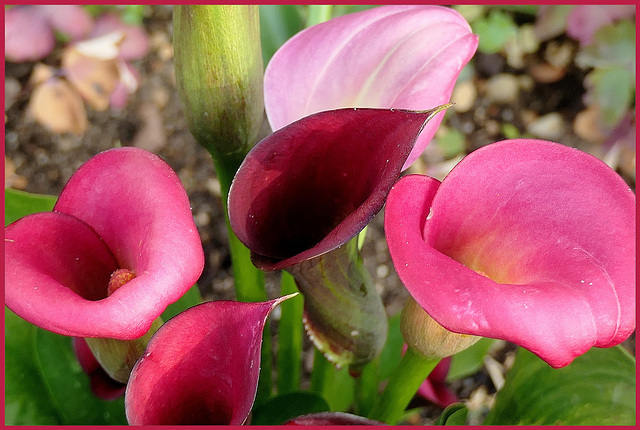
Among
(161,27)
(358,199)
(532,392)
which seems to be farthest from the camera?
(161,27)

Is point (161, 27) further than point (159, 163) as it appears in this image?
Yes

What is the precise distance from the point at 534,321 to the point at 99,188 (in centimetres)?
25

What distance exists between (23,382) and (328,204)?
1.00 feet

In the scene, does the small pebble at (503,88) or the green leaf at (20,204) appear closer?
the green leaf at (20,204)

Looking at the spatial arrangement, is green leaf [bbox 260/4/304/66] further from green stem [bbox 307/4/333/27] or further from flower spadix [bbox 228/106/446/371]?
flower spadix [bbox 228/106/446/371]

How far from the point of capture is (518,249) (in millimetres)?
316

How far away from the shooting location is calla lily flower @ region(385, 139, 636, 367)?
249 mm

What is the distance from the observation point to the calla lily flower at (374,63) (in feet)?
1.22

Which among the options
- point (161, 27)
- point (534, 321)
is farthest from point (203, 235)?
point (534, 321)

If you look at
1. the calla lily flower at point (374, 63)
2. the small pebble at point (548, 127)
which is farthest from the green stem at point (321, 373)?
the small pebble at point (548, 127)

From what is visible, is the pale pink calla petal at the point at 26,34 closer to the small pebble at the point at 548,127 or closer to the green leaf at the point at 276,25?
the green leaf at the point at 276,25

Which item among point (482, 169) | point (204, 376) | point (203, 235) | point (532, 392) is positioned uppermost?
point (482, 169)

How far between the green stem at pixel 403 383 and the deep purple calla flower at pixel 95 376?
209 mm

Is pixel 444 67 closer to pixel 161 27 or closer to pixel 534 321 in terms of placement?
pixel 534 321
